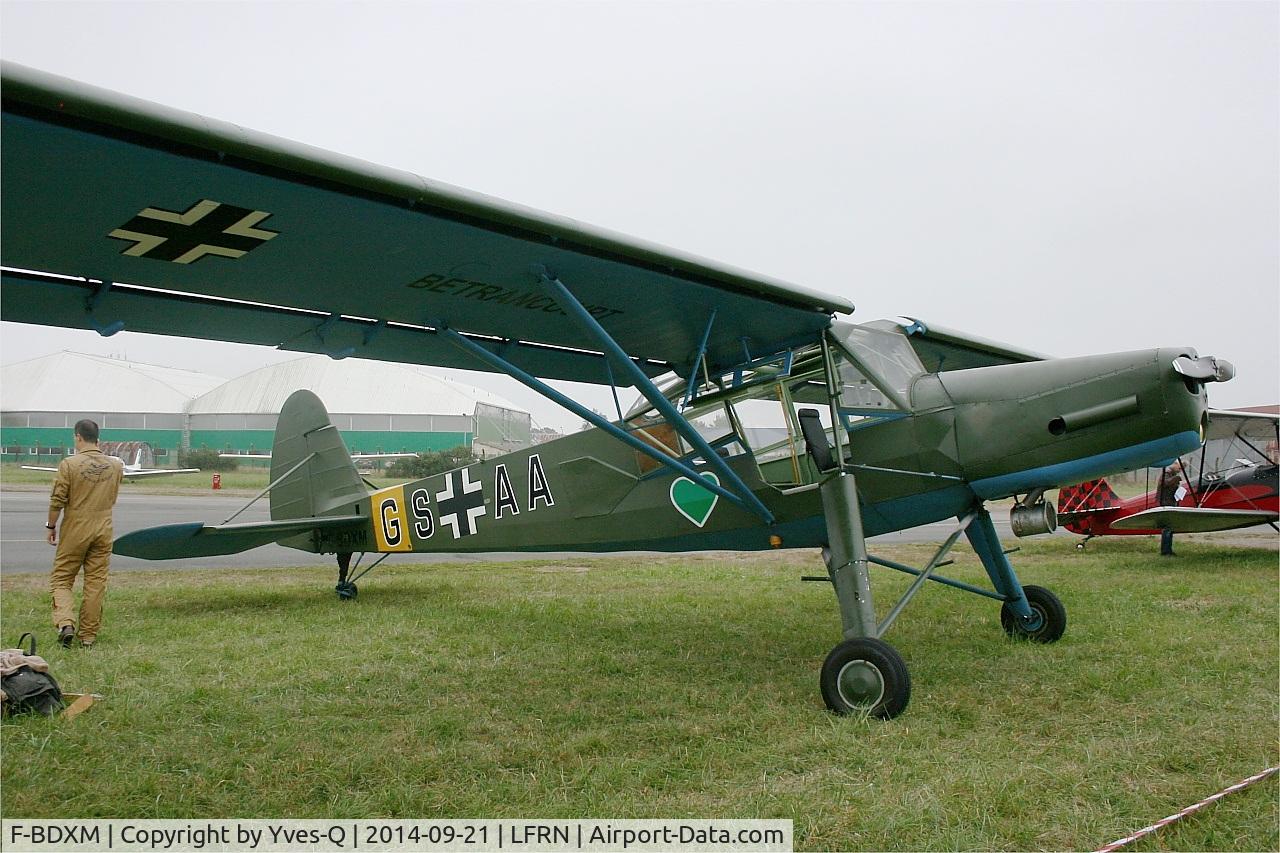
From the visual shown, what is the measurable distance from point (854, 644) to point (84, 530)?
5813mm

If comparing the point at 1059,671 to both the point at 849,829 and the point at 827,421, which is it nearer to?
the point at 827,421

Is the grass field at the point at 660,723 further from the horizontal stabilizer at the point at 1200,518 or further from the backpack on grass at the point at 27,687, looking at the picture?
the horizontal stabilizer at the point at 1200,518

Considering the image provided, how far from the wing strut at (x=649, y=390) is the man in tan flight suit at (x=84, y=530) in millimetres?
4175

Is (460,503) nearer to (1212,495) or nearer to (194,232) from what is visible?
(194,232)

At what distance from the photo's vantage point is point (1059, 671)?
4996 millimetres

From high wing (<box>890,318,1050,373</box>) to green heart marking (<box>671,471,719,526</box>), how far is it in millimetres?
2155

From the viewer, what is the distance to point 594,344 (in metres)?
5.23

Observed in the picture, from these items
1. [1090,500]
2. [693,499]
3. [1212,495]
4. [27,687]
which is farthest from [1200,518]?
[27,687]

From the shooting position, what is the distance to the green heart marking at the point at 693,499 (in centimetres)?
583

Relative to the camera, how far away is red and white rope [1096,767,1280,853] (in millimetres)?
2555

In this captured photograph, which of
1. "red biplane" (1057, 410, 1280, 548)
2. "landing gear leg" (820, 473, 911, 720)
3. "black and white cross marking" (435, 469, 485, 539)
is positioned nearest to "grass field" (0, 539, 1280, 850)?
"landing gear leg" (820, 473, 911, 720)

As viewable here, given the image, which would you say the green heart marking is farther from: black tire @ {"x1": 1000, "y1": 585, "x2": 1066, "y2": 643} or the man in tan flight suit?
the man in tan flight suit

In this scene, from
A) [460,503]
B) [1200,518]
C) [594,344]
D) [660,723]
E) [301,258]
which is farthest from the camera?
[1200,518]

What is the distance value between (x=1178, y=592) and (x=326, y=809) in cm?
890
